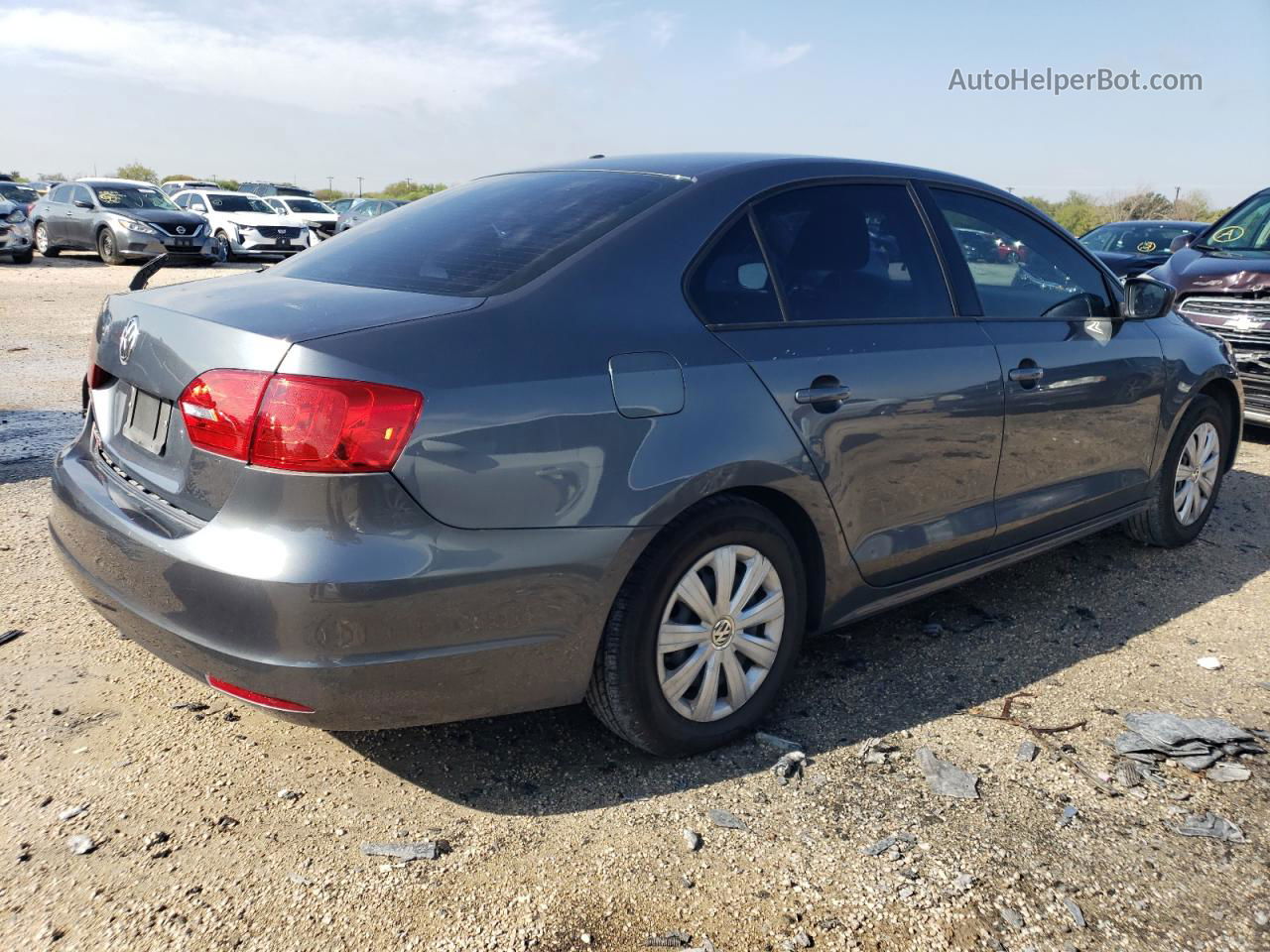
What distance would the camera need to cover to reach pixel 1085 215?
4766cm

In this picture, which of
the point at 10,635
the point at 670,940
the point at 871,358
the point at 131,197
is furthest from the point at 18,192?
the point at 670,940

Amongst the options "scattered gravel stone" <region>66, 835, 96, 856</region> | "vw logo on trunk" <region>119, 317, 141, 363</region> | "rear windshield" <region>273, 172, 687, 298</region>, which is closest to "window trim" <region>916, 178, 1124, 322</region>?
"rear windshield" <region>273, 172, 687, 298</region>

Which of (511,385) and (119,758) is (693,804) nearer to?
(511,385)

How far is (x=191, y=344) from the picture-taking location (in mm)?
2676

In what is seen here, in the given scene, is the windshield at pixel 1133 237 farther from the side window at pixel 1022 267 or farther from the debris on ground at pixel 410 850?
the debris on ground at pixel 410 850

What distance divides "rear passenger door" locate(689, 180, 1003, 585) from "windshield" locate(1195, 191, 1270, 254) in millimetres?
5562

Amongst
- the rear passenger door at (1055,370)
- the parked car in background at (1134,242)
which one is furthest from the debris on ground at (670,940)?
the parked car in background at (1134,242)

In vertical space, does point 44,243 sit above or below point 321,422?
below

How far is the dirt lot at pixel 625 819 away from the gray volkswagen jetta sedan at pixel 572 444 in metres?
0.33

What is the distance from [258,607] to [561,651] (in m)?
0.75

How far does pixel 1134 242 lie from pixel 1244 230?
652 cm

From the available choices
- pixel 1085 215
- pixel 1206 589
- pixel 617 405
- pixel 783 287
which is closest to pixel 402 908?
pixel 617 405

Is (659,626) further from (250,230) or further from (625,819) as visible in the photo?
(250,230)

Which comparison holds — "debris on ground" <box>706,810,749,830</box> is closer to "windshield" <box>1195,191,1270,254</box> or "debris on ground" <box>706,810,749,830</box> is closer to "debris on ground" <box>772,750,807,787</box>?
"debris on ground" <box>772,750,807,787</box>
